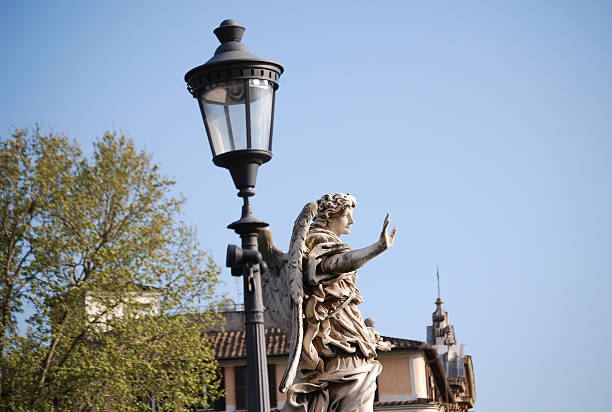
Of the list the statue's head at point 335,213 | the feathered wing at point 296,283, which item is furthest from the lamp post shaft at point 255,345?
the statue's head at point 335,213

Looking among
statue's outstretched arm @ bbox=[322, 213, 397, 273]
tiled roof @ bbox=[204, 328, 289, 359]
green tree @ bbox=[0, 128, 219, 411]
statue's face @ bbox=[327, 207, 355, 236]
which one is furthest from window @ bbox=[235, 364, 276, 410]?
statue's outstretched arm @ bbox=[322, 213, 397, 273]

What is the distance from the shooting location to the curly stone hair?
7.38 m

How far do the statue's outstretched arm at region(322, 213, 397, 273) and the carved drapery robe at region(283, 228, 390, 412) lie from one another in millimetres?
53

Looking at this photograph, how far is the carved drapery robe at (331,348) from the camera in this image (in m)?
6.83

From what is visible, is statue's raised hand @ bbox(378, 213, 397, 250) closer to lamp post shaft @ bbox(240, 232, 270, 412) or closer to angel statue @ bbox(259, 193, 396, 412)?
angel statue @ bbox(259, 193, 396, 412)

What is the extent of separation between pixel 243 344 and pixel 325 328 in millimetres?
43358

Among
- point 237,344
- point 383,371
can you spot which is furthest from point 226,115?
point 237,344

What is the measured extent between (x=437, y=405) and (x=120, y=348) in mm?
29170

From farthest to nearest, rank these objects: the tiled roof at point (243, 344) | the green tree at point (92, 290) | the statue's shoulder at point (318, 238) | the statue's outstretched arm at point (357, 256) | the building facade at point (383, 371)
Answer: the building facade at point (383, 371) < the tiled roof at point (243, 344) < the green tree at point (92, 290) < the statue's shoulder at point (318, 238) < the statue's outstretched arm at point (357, 256)

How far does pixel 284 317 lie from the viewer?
731cm

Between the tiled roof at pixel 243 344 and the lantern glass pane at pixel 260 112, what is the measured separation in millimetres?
42069

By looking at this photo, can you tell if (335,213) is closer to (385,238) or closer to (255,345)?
(385,238)

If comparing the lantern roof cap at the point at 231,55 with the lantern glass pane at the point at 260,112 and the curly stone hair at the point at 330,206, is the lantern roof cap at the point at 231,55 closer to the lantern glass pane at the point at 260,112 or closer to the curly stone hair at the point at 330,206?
the lantern glass pane at the point at 260,112

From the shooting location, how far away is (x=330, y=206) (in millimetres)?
7375
